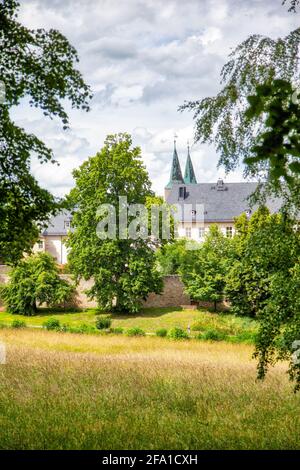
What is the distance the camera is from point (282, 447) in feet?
24.5

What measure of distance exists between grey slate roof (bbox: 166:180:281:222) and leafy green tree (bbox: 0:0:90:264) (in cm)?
6351

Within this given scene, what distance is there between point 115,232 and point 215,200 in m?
38.6

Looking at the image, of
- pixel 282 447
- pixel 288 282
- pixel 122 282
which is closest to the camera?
pixel 282 447

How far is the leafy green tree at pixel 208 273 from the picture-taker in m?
40.4

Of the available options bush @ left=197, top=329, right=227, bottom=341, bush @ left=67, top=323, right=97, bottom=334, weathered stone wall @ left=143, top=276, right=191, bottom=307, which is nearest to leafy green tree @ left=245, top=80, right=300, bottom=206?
bush @ left=197, top=329, right=227, bottom=341

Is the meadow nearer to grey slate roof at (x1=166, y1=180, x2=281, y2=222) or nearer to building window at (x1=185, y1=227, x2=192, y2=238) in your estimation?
grey slate roof at (x1=166, y1=180, x2=281, y2=222)

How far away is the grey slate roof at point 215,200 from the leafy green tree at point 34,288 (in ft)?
112

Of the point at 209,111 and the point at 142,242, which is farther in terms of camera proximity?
the point at 142,242

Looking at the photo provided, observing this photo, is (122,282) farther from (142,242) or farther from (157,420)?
(157,420)

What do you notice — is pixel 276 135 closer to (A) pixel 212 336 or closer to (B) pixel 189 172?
(A) pixel 212 336

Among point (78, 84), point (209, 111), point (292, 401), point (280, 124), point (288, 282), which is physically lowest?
point (292, 401)
